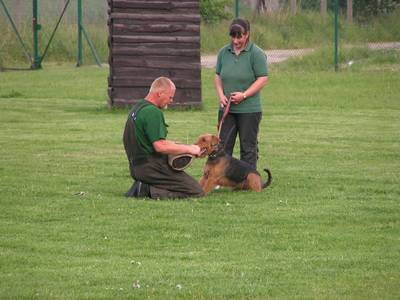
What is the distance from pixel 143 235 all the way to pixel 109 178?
11.2 feet

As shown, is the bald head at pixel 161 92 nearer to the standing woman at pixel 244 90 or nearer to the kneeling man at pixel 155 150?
the kneeling man at pixel 155 150

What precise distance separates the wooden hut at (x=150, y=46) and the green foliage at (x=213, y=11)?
1189 centimetres

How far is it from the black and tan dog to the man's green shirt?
0.54 meters

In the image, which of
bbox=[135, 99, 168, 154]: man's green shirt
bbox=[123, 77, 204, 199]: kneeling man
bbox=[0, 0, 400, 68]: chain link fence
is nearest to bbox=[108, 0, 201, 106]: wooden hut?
bbox=[0, 0, 400, 68]: chain link fence

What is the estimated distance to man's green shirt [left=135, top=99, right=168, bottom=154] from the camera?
1077 cm

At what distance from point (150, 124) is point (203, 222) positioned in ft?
4.75

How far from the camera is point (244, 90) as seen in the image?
12.0 meters

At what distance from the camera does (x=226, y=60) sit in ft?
39.8

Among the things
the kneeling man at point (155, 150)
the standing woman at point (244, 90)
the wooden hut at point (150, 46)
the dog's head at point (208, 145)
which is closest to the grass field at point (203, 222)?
the kneeling man at point (155, 150)

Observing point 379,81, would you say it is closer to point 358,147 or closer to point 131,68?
point 131,68

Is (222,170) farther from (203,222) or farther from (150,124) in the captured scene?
(203,222)

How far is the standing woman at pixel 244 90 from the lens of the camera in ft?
39.2

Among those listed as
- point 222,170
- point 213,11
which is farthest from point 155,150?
point 213,11

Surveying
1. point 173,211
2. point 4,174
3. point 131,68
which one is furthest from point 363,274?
point 131,68
